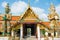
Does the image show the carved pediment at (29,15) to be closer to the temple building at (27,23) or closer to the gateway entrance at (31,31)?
the temple building at (27,23)

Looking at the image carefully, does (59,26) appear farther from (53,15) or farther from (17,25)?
(17,25)

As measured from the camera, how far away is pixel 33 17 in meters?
16.1

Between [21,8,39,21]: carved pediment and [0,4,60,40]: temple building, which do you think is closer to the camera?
[0,4,60,40]: temple building

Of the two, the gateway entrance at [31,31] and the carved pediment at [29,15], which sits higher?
the carved pediment at [29,15]

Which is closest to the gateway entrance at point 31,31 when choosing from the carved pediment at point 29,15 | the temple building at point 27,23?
the temple building at point 27,23

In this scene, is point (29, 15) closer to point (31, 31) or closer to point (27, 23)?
point (27, 23)

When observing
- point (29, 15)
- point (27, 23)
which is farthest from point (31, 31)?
point (29, 15)

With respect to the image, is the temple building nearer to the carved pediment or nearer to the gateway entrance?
the carved pediment

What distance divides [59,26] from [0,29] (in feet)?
20.0

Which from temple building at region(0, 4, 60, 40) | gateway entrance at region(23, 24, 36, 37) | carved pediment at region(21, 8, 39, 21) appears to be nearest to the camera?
temple building at region(0, 4, 60, 40)

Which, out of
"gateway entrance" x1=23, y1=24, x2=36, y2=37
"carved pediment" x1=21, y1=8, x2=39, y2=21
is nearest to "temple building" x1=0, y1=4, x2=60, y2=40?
"carved pediment" x1=21, y1=8, x2=39, y2=21

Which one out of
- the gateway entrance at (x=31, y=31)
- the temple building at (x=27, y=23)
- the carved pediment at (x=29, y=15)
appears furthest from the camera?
the gateway entrance at (x=31, y=31)

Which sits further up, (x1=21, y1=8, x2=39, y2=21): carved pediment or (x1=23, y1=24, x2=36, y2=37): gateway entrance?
(x1=21, y1=8, x2=39, y2=21): carved pediment

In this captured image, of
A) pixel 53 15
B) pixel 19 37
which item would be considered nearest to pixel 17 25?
pixel 19 37
